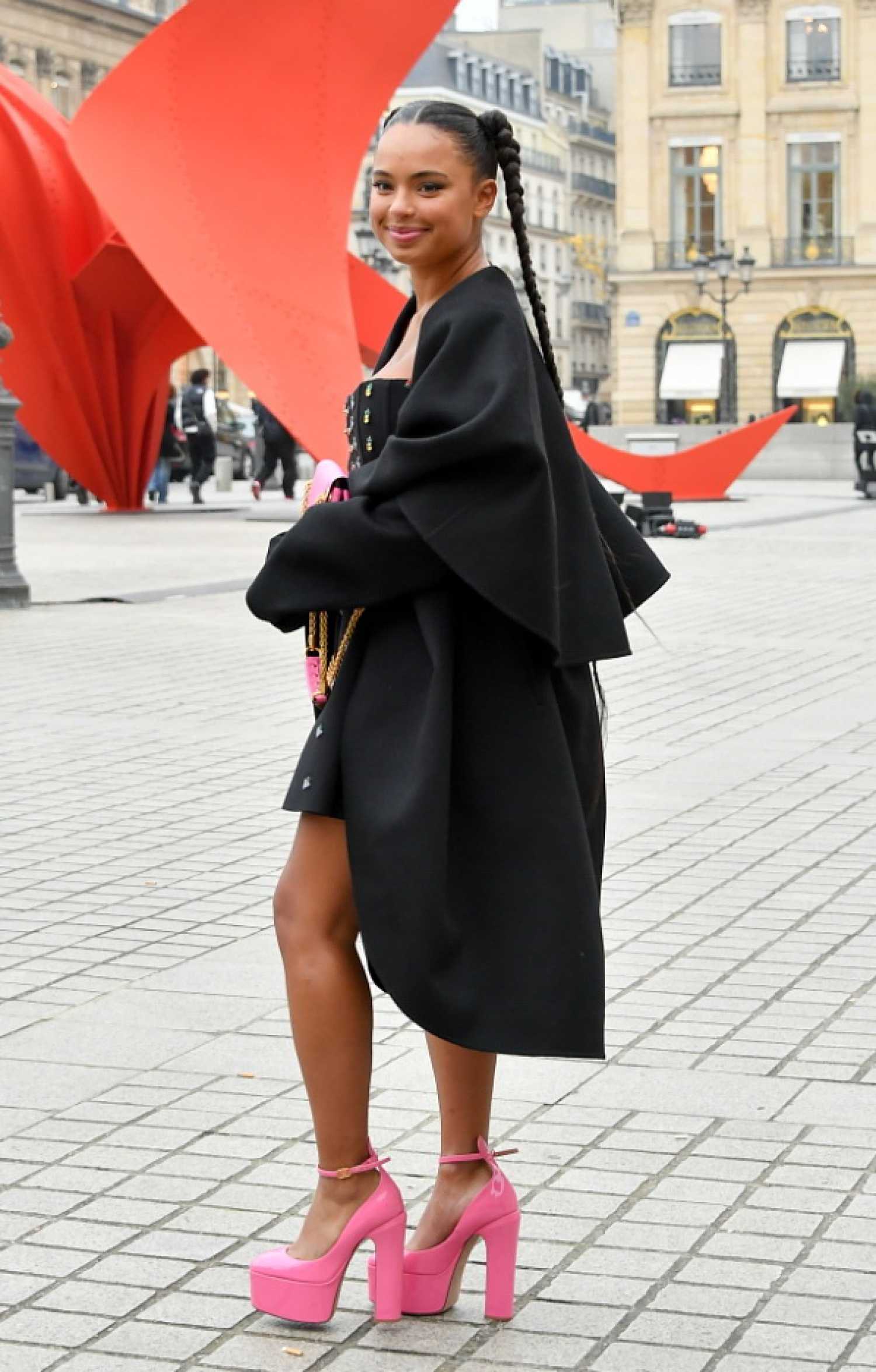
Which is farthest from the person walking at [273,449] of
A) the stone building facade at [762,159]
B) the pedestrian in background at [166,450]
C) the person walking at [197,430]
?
the stone building facade at [762,159]

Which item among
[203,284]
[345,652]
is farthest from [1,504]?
[345,652]

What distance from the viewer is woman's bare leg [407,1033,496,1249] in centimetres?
333

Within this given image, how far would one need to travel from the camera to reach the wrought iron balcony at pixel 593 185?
125 meters

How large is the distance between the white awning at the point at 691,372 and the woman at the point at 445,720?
62.2 meters

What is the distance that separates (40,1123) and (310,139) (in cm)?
1765

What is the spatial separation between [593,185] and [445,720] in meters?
126

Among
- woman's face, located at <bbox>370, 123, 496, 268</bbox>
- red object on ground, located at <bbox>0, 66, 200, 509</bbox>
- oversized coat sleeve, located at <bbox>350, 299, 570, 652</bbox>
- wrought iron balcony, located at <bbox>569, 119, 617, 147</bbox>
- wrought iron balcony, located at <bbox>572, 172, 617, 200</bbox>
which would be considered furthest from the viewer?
wrought iron balcony, located at <bbox>572, 172, 617, 200</bbox>

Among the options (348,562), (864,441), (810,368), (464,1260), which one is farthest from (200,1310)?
(810,368)

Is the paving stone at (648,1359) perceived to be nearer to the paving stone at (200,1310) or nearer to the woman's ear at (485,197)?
the paving stone at (200,1310)

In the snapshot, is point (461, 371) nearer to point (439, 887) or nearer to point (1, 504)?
point (439, 887)

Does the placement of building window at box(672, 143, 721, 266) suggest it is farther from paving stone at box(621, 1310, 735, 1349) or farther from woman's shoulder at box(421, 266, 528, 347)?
paving stone at box(621, 1310, 735, 1349)

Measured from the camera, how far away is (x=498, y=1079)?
4523mm

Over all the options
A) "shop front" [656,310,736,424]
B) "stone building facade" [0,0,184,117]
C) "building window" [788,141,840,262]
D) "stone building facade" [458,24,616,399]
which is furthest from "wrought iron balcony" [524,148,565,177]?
"building window" [788,141,840,262]

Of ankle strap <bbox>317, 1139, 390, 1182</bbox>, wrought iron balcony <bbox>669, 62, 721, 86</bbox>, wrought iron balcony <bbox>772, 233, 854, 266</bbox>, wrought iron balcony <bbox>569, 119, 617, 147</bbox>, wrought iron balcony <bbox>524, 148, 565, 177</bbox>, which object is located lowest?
ankle strap <bbox>317, 1139, 390, 1182</bbox>
